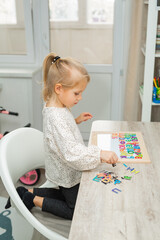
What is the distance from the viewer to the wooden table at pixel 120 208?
85 cm

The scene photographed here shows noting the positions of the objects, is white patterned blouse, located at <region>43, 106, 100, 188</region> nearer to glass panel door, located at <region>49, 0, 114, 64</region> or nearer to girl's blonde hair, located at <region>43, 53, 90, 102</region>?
girl's blonde hair, located at <region>43, 53, 90, 102</region>

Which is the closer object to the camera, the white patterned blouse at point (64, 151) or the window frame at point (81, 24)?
the white patterned blouse at point (64, 151)

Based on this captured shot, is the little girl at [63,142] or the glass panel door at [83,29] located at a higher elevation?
the glass panel door at [83,29]

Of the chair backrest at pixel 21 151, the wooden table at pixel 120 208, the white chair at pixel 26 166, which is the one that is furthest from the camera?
the chair backrest at pixel 21 151

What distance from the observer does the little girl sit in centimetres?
119

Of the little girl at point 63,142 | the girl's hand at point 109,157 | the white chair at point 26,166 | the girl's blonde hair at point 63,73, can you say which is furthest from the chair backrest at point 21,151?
the girl's hand at point 109,157

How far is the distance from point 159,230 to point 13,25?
97.1 inches

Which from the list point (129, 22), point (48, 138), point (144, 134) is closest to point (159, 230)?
point (48, 138)

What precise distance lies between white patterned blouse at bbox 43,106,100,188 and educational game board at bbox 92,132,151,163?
0.43 ft

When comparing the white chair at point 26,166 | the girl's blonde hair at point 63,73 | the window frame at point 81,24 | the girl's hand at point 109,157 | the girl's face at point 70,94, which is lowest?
the white chair at point 26,166

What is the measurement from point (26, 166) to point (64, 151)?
271 mm

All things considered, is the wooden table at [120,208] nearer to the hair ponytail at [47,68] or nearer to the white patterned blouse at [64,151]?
the white patterned blouse at [64,151]

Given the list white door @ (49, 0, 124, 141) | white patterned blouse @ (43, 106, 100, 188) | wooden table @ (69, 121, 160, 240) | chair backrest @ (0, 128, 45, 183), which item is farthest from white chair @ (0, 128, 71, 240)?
white door @ (49, 0, 124, 141)

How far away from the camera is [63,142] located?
1208 mm
